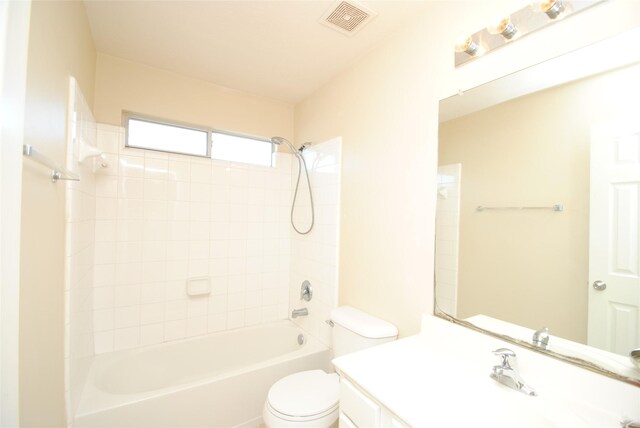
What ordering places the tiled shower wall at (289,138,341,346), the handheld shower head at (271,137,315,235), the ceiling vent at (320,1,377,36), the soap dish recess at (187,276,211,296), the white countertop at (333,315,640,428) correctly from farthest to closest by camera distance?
the handheld shower head at (271,137,315,235), the soap dish recess at (187,276,211,296), the tiled shower wall at (289,138,341,346), the ceiling vent at (320,1,377,36), the white countertop at (333,315,640,428)

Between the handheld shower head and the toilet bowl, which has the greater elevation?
the handheld shower head

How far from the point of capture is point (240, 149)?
2479mm

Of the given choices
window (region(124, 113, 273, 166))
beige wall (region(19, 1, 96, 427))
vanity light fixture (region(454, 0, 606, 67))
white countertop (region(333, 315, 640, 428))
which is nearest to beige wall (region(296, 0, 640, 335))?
vanity light fixture (region(454, 0, 606, 67))

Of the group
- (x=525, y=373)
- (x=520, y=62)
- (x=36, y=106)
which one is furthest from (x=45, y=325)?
(x=520, y=62)

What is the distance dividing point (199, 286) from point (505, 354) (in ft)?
6.80

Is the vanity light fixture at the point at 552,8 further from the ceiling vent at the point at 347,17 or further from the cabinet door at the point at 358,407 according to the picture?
the cabinet door at the point at 358,407

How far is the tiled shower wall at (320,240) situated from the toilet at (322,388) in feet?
1.19

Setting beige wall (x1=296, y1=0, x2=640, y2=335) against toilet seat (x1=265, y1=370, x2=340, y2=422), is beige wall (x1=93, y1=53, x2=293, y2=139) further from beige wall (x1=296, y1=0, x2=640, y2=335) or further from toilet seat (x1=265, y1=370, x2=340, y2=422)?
toilet seat (x1=265, y1=370, x2=340, y2=422)

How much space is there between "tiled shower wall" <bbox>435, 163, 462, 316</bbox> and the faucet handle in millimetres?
265

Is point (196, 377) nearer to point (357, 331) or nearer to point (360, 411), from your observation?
point (357, 331)

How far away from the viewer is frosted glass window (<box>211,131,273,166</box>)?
2344 mm

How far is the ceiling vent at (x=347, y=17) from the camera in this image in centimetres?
136

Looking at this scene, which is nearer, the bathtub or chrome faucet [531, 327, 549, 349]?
chrome faucet [531, 327, 549, 349]

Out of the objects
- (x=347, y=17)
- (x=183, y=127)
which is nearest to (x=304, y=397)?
(x=347, y=17)
